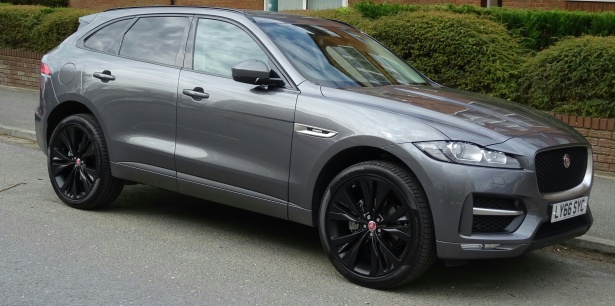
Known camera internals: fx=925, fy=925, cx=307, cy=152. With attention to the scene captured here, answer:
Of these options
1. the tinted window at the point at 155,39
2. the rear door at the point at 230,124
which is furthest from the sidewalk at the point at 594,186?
the tinted window at the point at 155,39

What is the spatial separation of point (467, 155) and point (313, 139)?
107 centimetres

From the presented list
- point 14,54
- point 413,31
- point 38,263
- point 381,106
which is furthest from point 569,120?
point 14,54

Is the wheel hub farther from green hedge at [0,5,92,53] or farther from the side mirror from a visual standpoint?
green hedge at [0,5,92,53]

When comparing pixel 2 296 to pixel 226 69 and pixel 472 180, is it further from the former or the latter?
pixel 472 180

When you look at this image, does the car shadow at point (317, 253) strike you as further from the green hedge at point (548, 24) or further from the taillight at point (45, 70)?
the green hedge at point (548, 24)

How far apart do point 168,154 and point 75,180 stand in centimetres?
119

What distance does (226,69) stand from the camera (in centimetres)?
677

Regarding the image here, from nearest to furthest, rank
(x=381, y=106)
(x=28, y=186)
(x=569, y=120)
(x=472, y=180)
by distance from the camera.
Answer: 1. (x=472, y=180)
2. (x=381, y=106)
3. (x=28, y=186)
4. (x=569, y=120)

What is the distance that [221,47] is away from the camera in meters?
6.93

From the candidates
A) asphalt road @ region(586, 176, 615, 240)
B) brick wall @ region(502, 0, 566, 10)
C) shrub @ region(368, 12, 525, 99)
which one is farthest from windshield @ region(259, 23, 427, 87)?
brick wall @ region(502, 0, 566, 10)

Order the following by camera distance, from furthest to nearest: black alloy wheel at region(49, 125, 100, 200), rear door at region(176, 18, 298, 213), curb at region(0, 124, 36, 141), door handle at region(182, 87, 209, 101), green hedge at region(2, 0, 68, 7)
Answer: green hedge at region(2, 0, 68, 7) → curb at region(0, 124, 36, 141) → black alloy wheel at region(49, 125, 100, 200) → door handle at region(182, 87, 209, 101) → rear door at region(176, 18, 298, 213)

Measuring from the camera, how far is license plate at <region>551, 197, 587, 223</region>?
5.72 meters

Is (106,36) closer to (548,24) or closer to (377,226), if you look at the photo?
(377,226)

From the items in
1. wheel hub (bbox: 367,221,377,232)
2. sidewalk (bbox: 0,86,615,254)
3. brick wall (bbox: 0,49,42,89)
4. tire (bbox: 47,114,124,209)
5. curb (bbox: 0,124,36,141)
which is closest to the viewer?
wheel hub (bbox: 367,221,377,232)
